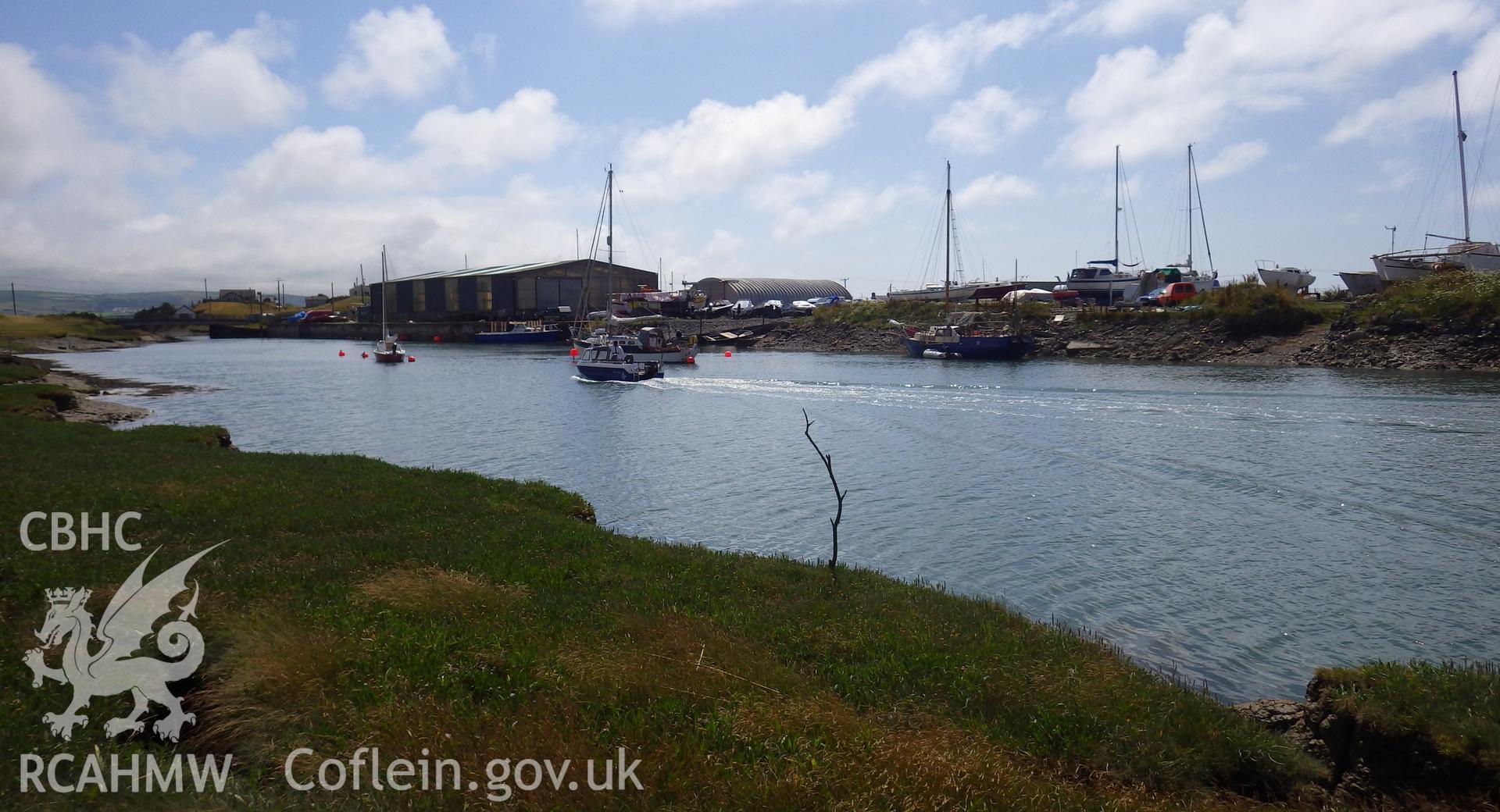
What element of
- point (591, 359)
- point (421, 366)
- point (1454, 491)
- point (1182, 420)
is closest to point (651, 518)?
point (1454, 491)

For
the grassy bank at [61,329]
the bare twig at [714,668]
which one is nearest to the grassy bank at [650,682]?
the bare twig at [714,668]

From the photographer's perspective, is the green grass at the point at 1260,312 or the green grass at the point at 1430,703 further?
the green grass at the point at 1260,312

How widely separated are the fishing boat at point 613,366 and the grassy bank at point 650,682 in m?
47.8

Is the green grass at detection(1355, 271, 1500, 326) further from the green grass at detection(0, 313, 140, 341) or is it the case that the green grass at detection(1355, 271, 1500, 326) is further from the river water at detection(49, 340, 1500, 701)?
the green grass at detection(0, 313, 140, 341)

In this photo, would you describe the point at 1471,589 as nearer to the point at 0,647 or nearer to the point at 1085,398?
the point at 0,647

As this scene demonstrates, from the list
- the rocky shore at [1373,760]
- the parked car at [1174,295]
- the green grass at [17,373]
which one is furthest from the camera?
the parked car at [1174,295]

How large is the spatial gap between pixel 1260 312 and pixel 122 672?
259 feet

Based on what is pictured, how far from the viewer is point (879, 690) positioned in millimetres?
8414

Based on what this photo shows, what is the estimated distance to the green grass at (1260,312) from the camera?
6969 cm

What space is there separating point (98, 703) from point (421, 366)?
73.8m

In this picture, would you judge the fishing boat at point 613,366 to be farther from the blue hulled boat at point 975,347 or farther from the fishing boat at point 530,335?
the fishing boat at point 530,335

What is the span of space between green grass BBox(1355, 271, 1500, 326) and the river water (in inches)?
369

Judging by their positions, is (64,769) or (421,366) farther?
(421,366)

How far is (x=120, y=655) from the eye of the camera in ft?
25.7
